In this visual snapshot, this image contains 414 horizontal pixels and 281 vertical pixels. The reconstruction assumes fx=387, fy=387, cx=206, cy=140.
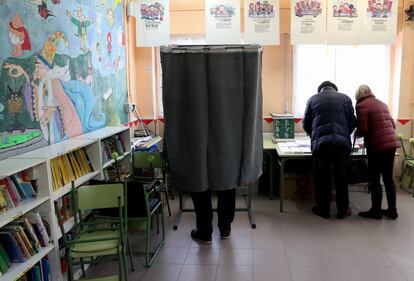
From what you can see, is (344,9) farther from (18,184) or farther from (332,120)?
(18,184)

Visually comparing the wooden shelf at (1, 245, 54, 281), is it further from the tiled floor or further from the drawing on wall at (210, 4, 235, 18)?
the drawing on wall at (210, 4, 235, 18)

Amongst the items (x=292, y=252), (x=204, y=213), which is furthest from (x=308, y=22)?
(x=292, y=252)

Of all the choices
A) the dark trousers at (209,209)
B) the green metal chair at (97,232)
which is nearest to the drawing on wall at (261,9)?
the dark trousers at (209,209)

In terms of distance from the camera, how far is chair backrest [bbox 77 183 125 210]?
2928mm

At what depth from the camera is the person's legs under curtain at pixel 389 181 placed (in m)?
4.14

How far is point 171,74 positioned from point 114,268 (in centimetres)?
173

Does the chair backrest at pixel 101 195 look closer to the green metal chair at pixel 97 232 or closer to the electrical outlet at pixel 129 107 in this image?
the green metal chair at pixel 97 232

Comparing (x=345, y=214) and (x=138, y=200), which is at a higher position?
(x=138, y=200)

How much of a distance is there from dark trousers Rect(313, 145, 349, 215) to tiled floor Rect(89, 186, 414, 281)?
208 millimetres

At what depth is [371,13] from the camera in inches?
197

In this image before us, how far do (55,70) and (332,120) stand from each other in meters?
2.80

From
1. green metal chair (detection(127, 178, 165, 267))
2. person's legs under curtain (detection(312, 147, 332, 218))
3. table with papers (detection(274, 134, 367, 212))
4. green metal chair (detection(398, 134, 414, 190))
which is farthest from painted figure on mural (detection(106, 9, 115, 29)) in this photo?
green metal chair (detection(398, 134, 414, 190))

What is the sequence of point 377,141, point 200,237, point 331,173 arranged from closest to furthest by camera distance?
point 200,237, point 377,141, point 331,173

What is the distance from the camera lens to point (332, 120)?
4156mm
